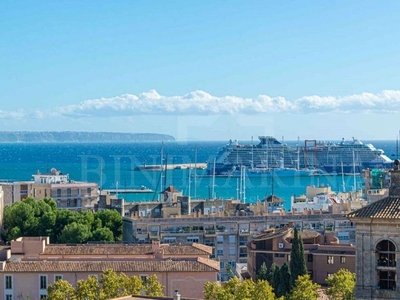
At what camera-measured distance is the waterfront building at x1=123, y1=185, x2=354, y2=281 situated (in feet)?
178

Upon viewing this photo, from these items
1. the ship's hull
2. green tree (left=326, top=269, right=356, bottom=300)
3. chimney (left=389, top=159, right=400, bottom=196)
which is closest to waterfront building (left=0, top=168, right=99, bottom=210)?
green tree (left=326, top=269, right=356, bottom=300)

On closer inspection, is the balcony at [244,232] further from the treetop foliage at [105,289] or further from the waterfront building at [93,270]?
the treetop foliage at [105,289]

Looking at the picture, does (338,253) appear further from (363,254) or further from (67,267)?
(363,254)

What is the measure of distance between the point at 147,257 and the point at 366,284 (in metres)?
21.6

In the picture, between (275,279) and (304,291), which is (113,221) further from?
(304,291)

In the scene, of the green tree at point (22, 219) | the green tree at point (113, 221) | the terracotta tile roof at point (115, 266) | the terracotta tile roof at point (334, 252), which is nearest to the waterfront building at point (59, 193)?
the green tree at point (22, 219)

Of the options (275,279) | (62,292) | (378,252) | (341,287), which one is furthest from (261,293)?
(378,252)

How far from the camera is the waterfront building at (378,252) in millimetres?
17094

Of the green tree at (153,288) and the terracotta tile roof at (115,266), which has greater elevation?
the terracotta tile roof at (115,266)

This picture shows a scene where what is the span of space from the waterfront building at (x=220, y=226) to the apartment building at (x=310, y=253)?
14.3 ft

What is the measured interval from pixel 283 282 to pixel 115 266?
7.68 metres

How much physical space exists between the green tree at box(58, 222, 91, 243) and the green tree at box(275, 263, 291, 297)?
14.0m

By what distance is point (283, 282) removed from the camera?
39656 millimetres

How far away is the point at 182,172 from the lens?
7598 inches
